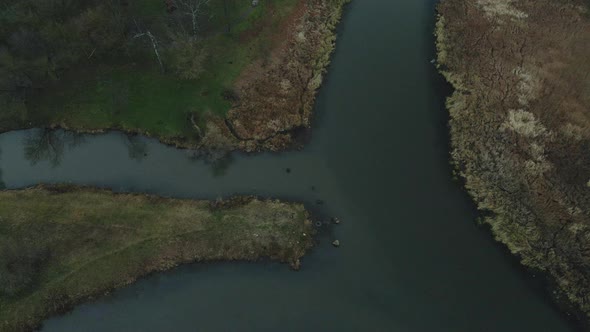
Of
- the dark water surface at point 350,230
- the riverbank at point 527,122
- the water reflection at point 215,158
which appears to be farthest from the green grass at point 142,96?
the riverbank at point 527,122

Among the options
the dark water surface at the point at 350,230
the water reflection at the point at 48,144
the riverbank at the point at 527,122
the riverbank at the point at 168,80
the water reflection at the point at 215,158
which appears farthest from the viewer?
the riverbank at the point at 168,80

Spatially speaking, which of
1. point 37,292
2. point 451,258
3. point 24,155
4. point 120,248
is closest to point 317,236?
point 451,258

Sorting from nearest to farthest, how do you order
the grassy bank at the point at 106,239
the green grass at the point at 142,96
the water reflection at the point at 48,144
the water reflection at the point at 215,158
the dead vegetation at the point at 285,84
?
the grassy bank at the point at 106,239, the water reflection at the point at 215,158, the water reflection at the point at 48,144, the dead vegetation at the point at 285,84, the green grass at the point at 142,96

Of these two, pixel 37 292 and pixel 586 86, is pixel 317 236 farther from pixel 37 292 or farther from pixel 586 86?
pixel 586 86

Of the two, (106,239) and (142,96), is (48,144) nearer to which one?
(142,96)

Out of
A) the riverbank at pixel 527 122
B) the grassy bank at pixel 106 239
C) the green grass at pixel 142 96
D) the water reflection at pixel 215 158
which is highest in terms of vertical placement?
the riverbank at pixel 527 122

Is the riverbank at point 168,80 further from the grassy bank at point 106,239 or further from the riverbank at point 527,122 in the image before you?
the riverbank at point 527,122
